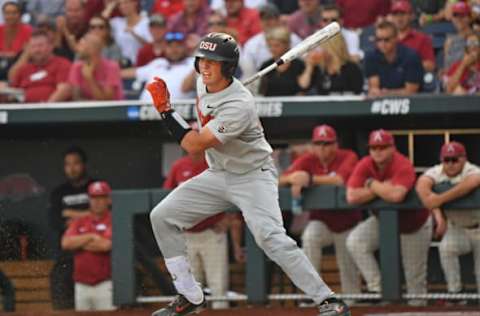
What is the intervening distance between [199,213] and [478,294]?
3003mm

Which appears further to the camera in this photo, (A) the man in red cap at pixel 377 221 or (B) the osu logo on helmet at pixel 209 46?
(A) the man in red cap at pixel 377 221

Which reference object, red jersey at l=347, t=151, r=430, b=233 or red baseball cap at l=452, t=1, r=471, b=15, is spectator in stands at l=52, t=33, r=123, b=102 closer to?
red jersey at l=347, t=151, r=430, b=233

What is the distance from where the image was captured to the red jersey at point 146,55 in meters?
11.5

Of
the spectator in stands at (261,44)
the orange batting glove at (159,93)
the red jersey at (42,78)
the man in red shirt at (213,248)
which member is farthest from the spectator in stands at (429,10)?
the orange batting glove at (159,93)

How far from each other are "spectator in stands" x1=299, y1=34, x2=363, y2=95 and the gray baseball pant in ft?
11.1

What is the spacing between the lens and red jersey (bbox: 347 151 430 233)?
375 inches

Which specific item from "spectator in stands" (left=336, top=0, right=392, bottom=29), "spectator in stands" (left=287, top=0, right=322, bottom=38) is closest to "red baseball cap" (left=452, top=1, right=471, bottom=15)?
"spectator in stands" (left=336, top=0, right=392, bottom=29)

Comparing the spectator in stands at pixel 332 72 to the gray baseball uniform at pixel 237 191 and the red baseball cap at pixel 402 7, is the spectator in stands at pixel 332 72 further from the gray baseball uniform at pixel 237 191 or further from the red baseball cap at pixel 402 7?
the gray baseball uniform at pixel 237 191

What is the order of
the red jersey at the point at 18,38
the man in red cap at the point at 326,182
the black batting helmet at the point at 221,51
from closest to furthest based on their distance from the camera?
the black batting helmet at the point at 221,51, the man in red cap at the point at 326,182, the red jersey at the point at 18,38

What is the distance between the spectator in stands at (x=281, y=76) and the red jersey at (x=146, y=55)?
133cm

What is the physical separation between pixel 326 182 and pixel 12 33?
385cm

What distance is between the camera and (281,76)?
34.7ft

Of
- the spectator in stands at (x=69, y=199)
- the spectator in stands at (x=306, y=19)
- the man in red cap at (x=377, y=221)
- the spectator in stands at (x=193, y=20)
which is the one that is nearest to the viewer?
the man in red cap at (x=377, y=221)

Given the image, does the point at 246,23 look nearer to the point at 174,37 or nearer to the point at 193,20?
the point at 193,20
